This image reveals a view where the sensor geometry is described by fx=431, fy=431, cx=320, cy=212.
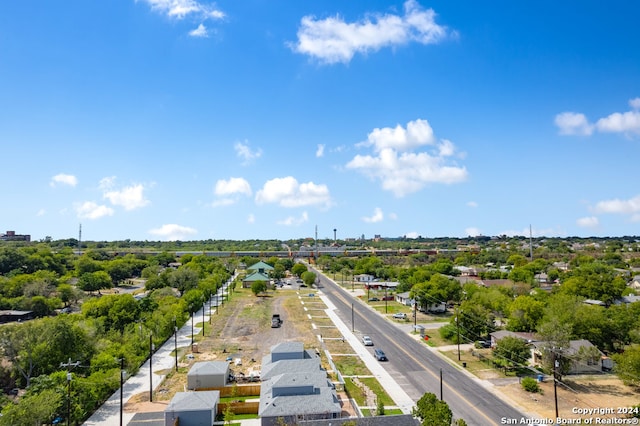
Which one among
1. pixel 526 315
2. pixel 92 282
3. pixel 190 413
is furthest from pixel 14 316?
pixel 526 315

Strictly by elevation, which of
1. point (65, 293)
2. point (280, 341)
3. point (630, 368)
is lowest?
point (280, 341)

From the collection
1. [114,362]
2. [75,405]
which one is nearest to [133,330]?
[114,362]

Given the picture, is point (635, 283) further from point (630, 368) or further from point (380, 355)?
point (380, 355)

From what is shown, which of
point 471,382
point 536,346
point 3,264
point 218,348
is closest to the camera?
point 471,382

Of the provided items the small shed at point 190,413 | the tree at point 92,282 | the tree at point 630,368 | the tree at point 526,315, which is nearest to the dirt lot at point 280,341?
the tree at point 630,368

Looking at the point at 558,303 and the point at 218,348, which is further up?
the point at 558,303

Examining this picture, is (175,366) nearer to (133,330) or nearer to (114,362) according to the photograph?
(114,362)

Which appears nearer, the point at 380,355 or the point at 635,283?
the point at 380,355
